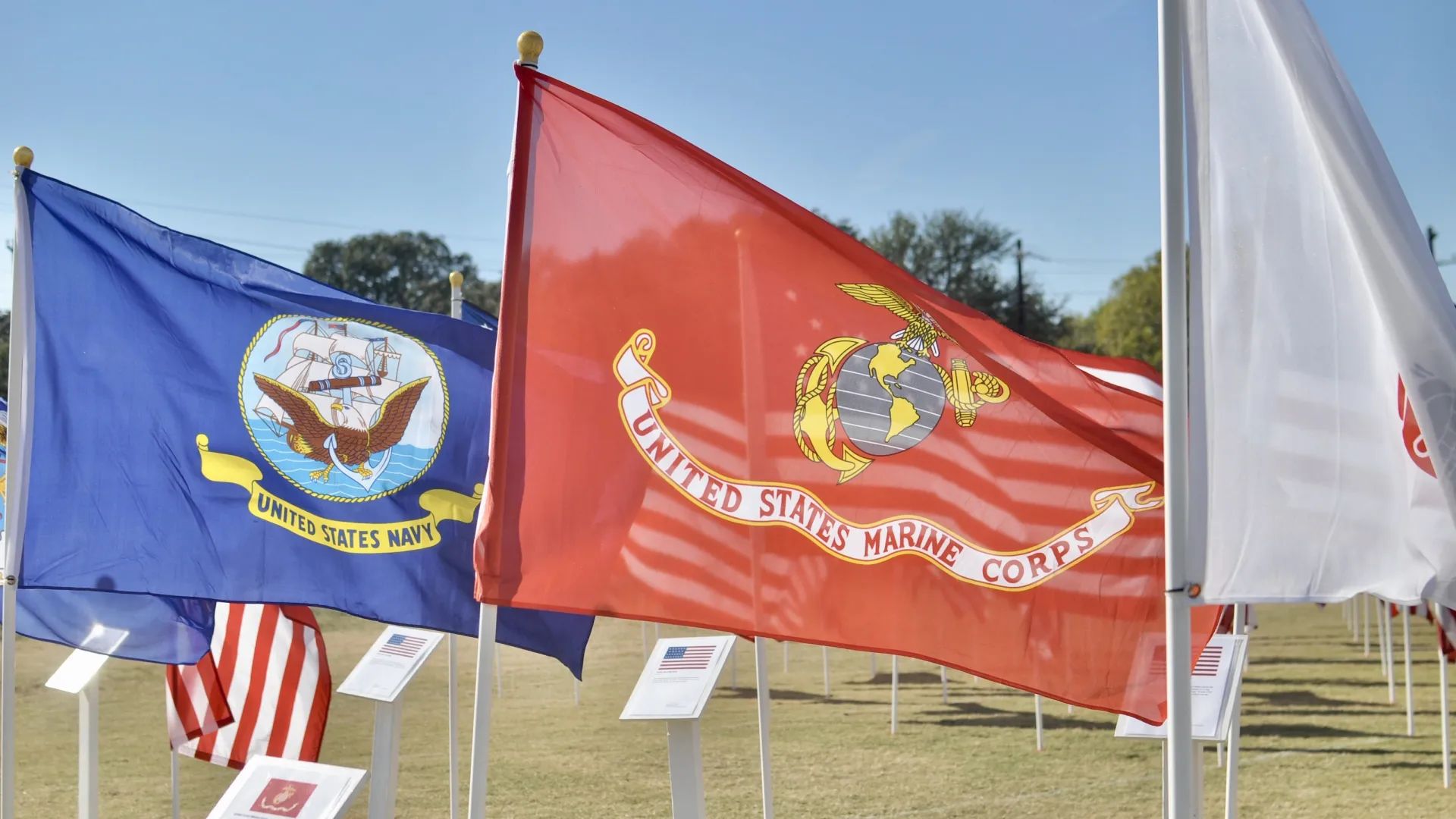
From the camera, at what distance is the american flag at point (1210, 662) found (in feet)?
20.1

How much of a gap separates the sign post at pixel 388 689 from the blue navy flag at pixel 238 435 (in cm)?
62

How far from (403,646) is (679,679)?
243 cm

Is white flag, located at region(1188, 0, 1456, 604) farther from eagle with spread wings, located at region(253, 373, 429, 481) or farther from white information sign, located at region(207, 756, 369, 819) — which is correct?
eagle with spread wings, located at region(253, 373, 429, 481)

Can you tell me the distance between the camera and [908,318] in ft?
13.6

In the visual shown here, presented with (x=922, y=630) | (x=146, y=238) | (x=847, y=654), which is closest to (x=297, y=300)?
(x=146, y=238)

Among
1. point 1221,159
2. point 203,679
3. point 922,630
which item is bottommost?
point 203,679

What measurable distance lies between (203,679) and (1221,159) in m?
6.15

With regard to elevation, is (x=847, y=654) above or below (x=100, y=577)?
below

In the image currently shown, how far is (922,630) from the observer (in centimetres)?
394

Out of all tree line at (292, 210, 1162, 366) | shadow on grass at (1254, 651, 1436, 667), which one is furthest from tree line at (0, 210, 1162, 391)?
shadow on grass at (1254, 651, 1436, 667)

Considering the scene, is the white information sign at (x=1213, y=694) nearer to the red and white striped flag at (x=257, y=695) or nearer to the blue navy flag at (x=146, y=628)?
the red and white striped flag at (x=257, y=695)

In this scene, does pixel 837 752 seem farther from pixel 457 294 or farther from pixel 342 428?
pixel 342 428

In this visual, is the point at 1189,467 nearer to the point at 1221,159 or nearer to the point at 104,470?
the point at 1221,159

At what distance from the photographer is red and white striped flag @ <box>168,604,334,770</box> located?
23.5ft
